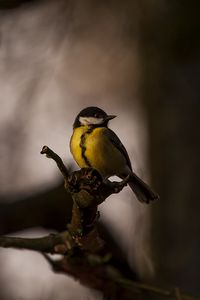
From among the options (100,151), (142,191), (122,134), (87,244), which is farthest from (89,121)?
(122,134)

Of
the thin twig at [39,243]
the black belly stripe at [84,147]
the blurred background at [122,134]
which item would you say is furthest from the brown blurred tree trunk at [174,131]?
the thin twig at [39,243]

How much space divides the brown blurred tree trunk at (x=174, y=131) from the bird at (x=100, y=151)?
13cm

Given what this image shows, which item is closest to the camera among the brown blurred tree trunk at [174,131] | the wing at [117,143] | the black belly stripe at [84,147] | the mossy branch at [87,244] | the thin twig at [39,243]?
the mossy branch at [87,244]

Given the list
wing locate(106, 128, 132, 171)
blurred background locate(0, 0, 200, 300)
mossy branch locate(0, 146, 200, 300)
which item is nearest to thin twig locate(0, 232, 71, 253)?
mossy branch locate(0, 146, 200, 300)

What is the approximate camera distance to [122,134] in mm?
7430

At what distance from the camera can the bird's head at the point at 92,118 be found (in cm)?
422

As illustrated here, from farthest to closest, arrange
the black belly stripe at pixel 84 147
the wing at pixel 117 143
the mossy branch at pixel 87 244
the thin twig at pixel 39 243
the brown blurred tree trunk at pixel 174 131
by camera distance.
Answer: the wing at pixel 117 143
the brown blurred tree trunk at pixel 174 131
the black belly stripe at pixel 84 147
the thin twig at pixel 39 243
the mossy branch at pixel 87 244

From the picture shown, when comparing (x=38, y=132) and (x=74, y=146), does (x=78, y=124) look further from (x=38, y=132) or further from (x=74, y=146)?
(x=38, y=132)

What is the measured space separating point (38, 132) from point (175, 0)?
2475 mm

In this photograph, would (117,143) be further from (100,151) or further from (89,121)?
(100,151)

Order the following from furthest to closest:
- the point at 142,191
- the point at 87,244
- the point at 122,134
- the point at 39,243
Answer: the point at 122,134
the point at 142,191
the point at 39,243
the point at 87,244

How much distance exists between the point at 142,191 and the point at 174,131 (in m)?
0.40

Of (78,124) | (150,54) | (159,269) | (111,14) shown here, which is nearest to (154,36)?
(150,54)

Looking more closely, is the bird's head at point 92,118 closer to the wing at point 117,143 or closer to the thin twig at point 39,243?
the wing at point 117,143
